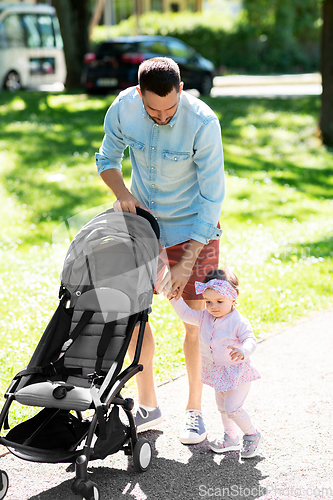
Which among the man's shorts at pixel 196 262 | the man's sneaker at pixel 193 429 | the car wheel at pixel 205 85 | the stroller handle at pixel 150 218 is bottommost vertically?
the car wheel at pixel 205 85

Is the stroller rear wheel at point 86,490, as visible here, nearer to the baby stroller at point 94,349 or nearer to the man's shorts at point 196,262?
the baby stroller at point 94,349

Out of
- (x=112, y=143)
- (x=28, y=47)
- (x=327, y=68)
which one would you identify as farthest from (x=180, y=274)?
(x=28, y=47)

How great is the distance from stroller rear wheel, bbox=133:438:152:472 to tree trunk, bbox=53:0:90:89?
658 inches

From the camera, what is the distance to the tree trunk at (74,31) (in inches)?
717

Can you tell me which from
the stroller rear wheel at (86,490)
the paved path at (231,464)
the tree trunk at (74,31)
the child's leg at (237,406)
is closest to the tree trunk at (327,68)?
the tree trunk at (74,31)

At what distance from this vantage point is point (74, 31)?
732 inches

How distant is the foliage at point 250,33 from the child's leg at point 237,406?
33437 millimetres

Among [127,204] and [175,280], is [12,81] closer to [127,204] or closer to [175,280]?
[127,204]

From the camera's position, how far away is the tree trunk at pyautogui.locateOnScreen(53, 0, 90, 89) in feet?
59.7

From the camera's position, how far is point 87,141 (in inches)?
502

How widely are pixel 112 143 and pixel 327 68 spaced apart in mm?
10097

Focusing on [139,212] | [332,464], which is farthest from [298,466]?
[139,212]

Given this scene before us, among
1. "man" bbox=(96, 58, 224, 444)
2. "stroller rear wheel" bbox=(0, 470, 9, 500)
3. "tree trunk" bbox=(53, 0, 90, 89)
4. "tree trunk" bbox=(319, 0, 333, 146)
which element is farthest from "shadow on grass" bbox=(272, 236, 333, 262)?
"tree trunk" bbox=(53, 0, 90, 89)

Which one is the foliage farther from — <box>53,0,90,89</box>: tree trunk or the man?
the man
